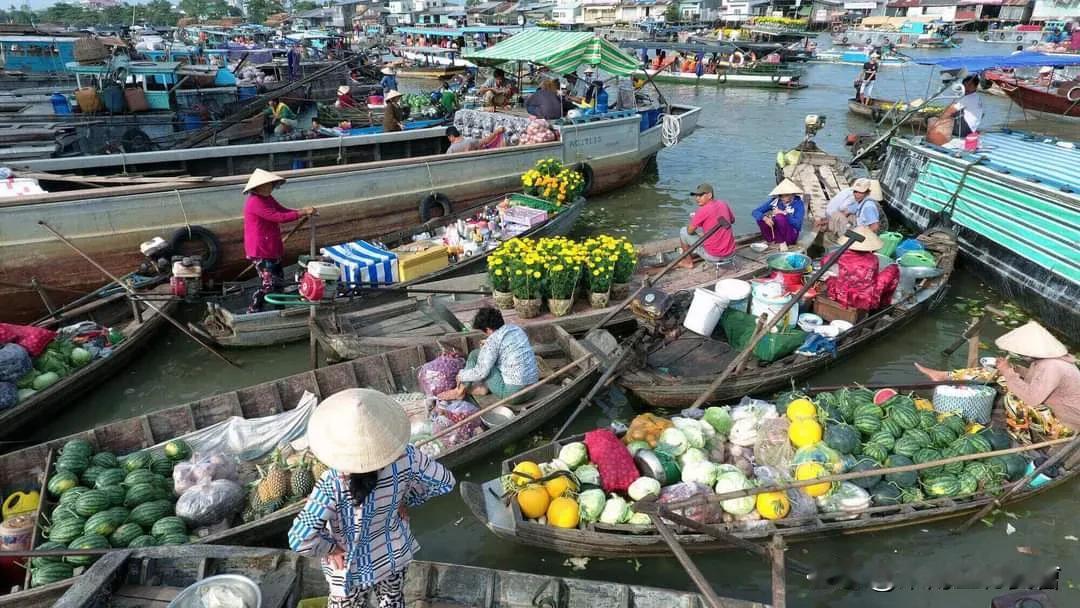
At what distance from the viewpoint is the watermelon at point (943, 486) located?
5.89 m

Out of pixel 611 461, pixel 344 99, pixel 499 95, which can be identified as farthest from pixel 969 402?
pixel 344 99

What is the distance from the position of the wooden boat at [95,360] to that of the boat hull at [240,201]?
101 centimetres

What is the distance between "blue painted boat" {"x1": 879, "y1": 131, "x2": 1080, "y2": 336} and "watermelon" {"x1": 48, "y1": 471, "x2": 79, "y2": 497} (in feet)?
41.4

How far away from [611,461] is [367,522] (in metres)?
2.98

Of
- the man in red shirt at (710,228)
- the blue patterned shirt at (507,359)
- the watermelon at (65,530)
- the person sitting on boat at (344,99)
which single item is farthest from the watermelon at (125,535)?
the person sitting on boat at (344,99)

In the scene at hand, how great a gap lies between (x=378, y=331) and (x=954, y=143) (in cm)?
1297

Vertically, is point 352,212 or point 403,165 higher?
point 403,165

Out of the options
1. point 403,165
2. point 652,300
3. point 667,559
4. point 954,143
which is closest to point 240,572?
point 667,559

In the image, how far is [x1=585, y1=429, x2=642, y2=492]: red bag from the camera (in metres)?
5.81

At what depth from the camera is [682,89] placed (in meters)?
37.8

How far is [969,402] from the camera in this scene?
669 cm

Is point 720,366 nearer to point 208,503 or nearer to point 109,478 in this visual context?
point 208,503

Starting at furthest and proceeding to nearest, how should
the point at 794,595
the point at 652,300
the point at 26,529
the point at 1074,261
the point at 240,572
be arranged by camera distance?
the point at 1074,261 < the point at 652,300 < the point at 794,595 < the point at 26,529 < the point at 240,572

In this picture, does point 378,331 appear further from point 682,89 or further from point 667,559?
point 682,89
